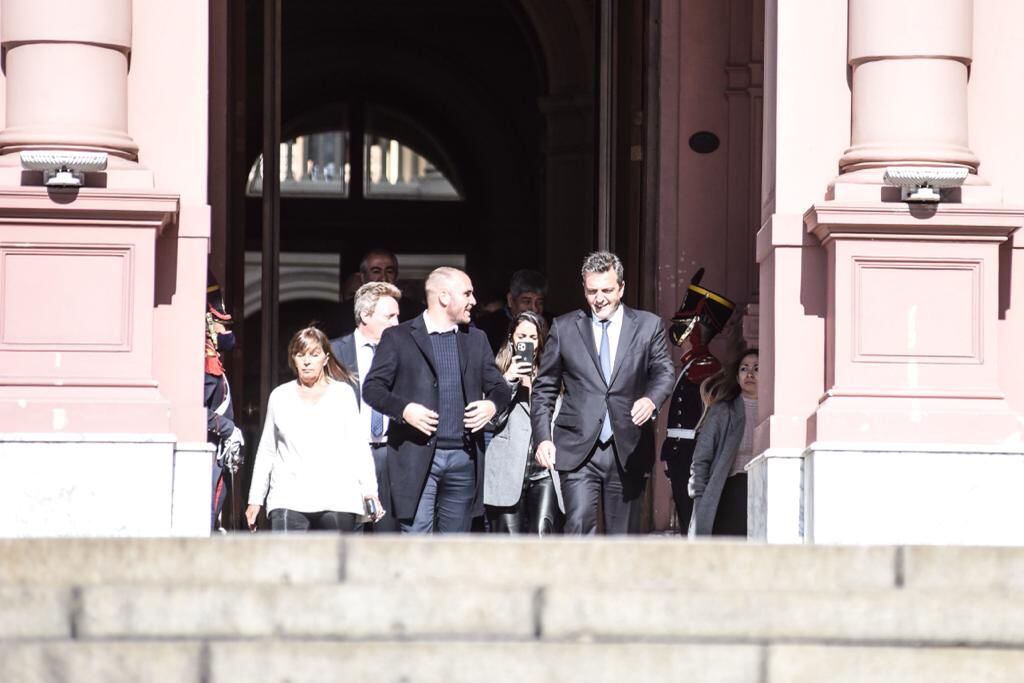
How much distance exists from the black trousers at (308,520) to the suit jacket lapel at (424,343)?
0.78 meters

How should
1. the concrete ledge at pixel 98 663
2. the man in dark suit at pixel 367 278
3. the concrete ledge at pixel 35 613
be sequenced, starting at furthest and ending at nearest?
the man in dark suit at pixel 367 278 < the concrete ledge at pixel 35 613 < the concrete ledge at pixel 98 663

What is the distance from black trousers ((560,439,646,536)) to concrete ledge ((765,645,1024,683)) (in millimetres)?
3937

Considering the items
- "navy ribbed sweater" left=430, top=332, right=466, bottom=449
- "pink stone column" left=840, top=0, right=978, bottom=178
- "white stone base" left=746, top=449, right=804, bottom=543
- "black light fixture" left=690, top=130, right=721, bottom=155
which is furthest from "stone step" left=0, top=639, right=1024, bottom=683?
"black light fixture" left=690, top=130, right=721, bottom=155

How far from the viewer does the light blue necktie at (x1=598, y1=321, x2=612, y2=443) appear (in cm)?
1137

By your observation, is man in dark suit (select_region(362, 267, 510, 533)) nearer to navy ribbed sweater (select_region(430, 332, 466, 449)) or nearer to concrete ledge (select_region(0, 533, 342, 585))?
navy ribbed sweater (select_region(430, 332, 466, 449))

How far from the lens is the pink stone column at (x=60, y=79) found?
11172 millimetres

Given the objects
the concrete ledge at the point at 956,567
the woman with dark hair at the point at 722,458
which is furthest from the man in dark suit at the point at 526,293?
the concrete ledge at the point at 956,567

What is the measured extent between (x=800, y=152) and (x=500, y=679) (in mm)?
4739

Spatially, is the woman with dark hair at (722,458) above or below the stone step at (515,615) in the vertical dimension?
above

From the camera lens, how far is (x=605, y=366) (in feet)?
37.7

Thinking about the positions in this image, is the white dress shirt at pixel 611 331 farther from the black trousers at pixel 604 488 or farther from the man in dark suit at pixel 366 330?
the man in dark suit at pixel 366 330

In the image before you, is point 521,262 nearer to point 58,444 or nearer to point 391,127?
point 391,127

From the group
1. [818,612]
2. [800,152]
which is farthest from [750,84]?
[818,612]

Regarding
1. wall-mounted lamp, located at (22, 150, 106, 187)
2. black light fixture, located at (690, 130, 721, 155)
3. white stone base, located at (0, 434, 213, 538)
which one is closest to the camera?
white stone base, located at (0, 434, 213, 538)
